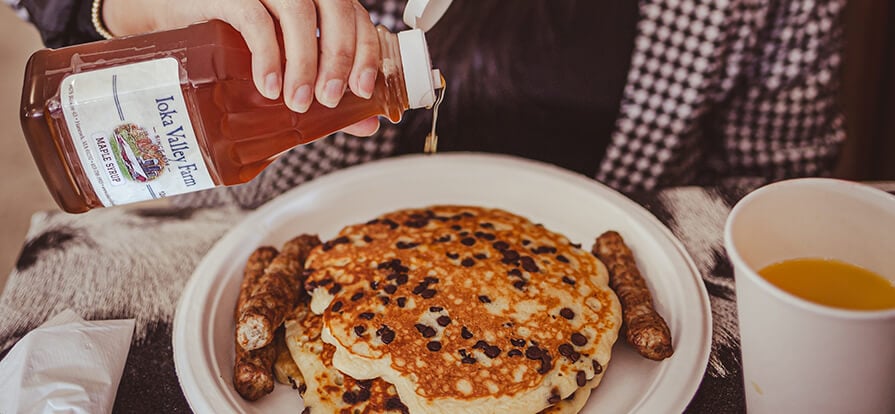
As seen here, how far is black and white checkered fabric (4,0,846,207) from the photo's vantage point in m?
1.66

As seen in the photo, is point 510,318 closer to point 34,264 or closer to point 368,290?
point 368,290

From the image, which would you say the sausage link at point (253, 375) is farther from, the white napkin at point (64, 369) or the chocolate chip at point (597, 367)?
the chocolate chip at point (597, 367)

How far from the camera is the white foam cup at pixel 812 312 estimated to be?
2.52ft

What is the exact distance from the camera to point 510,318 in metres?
1.10

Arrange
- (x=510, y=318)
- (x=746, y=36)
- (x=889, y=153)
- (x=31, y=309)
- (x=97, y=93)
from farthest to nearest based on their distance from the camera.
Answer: (x=889, y=153) → (x=746, y=36) → (x=31, y=309) → (x=510, y=318) → (x=97, y=93)

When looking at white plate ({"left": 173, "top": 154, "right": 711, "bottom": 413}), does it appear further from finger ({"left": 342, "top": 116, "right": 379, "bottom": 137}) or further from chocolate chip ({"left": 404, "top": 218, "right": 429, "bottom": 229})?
finger ({"left": 342, "top": 116, "right": 379, "bottom": 137})

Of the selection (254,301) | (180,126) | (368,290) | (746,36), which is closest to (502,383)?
(368,290)

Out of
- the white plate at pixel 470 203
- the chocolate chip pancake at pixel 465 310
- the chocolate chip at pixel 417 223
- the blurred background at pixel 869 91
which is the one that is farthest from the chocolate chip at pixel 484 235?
the blurred background at pixel 869 91

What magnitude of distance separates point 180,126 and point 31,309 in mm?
680

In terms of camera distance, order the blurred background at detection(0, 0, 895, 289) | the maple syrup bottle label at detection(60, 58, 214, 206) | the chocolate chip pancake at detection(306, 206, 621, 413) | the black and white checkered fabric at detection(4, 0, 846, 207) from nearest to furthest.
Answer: the maple syrup bottle label at detection(60, 58, 214, 206) → the chocolate chip pancake at detection(306, 206, 621, 413) → the black and white checkered fabric at detection(4, 0, 846, 207) → the blurred background at detection(0, 0, 895, 289)

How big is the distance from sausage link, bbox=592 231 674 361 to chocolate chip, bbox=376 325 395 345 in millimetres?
394

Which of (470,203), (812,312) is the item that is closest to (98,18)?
(470,203)

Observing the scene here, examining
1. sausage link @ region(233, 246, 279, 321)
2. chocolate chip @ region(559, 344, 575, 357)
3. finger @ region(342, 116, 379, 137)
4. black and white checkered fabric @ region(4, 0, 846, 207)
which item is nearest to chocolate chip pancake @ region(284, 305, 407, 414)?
sausage link @ region(233, 246, 279, 321)

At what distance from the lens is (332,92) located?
0.98 metres
